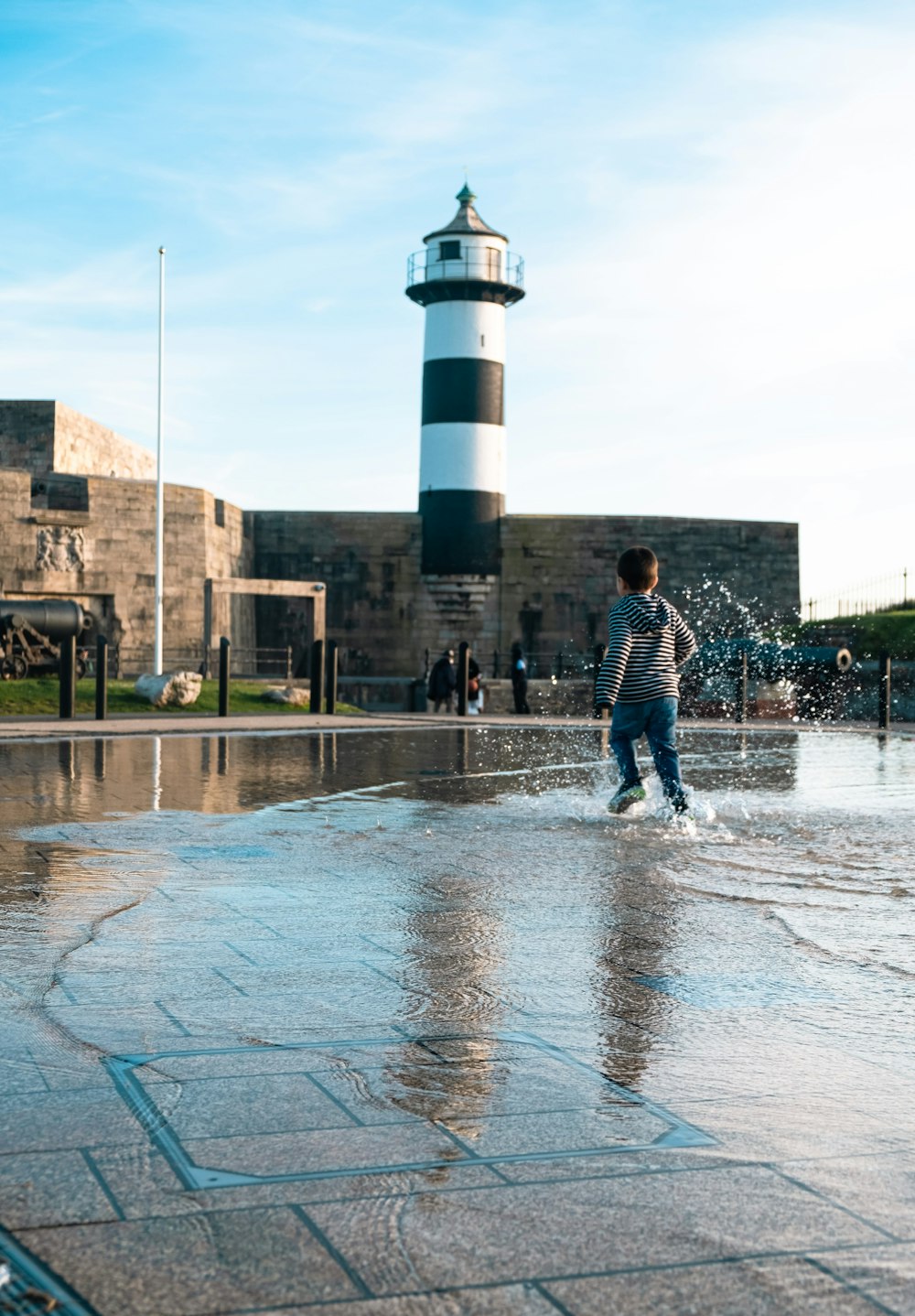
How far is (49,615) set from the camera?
1029 inches

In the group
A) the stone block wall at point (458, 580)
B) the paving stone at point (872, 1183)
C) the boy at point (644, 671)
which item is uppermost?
the stone block wall at point (458, 580)

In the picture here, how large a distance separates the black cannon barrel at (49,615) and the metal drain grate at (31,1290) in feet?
79.1

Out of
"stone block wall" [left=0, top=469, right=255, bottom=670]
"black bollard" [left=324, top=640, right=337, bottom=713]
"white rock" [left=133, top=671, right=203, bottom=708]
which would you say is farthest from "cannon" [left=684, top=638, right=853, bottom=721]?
"stone block wall" [left=0, top=469, right=255, bottom=670]

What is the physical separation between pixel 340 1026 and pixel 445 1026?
0.90 feet

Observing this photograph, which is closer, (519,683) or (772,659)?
(772,659)

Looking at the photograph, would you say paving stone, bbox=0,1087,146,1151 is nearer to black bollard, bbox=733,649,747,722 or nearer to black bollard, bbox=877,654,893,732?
black bollard, bbox=877,654,893,732

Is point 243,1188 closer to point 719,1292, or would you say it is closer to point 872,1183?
point 719,1292

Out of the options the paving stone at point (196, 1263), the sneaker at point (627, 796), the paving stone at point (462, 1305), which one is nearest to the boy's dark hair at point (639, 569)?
the sneaker at point (627, 796)

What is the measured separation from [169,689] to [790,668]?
38.6 feet

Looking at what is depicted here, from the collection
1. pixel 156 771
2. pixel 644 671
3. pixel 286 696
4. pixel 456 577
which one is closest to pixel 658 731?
pixel 644 671

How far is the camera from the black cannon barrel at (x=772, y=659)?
1052 inches

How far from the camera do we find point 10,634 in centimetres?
2459

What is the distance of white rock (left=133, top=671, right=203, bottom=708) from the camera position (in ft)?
74.6

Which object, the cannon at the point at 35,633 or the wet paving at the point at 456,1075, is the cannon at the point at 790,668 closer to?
the cannon at the point at 35,633
